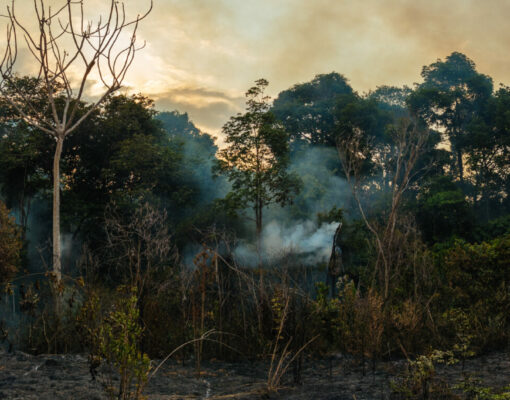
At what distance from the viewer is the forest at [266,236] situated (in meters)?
6.16

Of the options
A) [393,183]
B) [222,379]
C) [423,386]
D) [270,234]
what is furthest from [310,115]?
[423,386]

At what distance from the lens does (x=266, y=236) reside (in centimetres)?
2289

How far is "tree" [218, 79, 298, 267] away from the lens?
67.5 feet

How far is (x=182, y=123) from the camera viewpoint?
37.5 m

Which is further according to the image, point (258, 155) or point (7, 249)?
point (258, 155)

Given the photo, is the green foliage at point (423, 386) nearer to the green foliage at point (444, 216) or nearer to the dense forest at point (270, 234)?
the dense forest at point (270, 234)

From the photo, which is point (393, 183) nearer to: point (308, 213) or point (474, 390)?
point (474, 390)

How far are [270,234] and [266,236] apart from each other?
220 millimetres

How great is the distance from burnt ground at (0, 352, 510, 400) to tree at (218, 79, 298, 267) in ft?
46.4

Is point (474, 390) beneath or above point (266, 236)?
beneath

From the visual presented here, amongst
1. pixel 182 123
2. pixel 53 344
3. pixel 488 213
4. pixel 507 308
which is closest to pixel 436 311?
pixel 507 308

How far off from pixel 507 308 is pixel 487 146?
22.5m

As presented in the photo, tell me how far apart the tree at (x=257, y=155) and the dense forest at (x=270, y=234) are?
0.20ft

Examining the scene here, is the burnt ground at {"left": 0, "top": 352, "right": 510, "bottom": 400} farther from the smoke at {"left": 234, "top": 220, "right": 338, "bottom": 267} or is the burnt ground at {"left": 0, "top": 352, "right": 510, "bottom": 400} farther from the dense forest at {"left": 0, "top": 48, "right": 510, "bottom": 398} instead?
the smoke at {"left": 234, "top": 220, "right": 338, "bottom": 267}
